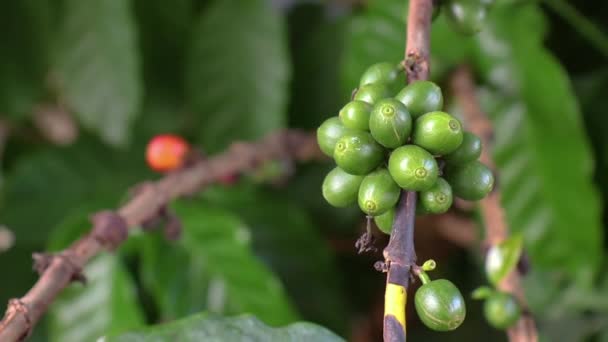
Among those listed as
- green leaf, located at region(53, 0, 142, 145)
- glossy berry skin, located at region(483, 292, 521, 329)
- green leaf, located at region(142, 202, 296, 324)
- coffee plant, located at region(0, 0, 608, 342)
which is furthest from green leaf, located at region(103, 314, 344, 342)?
green leaf, located at region(53, 0, 142, 145)

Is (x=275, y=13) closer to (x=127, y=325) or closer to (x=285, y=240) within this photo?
(x=285, y=240)

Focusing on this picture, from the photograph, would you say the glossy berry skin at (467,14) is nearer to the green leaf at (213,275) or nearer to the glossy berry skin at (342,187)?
the glossy berry skin at (342,187)

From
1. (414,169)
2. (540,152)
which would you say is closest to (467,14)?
(414,169)

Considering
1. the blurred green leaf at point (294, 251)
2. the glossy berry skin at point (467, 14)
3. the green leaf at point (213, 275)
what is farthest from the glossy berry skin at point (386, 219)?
the blurred green leaf at point (294, 251)

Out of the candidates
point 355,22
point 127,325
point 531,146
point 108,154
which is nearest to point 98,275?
point 127,325

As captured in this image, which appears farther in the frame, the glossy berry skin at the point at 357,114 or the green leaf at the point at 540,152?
the green leaf at the point at 540,152

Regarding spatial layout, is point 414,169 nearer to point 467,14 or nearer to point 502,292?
point 467,14

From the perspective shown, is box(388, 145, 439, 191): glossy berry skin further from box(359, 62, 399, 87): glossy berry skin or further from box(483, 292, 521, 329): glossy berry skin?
box(483, 292, 521, 329): glossy berry skin
